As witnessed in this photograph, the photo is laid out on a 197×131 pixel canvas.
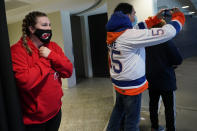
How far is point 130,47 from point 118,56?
13 cm

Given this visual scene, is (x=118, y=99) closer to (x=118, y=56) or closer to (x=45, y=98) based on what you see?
(x=118, y=56)

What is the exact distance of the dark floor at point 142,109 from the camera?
2.19 metres

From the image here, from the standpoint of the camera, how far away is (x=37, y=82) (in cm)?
88

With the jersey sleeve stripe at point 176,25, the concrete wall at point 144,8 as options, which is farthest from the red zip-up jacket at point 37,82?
the concrete wall at point 144,8

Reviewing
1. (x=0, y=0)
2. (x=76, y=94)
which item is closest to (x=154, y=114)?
(x=0, y=0)

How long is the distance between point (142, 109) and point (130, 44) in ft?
5.53

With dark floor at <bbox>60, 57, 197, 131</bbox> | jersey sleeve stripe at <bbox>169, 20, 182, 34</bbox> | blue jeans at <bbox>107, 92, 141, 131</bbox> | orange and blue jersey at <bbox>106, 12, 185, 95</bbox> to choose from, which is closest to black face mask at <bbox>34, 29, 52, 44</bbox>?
orange and blue jersey at <bbox>106, 12, 185, 95</bbox>

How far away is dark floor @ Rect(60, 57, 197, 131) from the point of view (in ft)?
7.17

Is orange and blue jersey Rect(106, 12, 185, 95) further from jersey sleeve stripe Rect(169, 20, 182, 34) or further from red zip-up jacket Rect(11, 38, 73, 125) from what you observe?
red zip-up jacket Rect(11, 38, 73, 125)

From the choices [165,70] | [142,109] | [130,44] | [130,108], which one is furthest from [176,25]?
[142,109]

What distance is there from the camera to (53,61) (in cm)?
100

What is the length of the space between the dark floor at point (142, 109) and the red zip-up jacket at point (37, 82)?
134cm

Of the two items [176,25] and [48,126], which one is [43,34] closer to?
[48,126]

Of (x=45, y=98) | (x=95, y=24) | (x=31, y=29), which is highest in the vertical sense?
(x=95, y=24)
